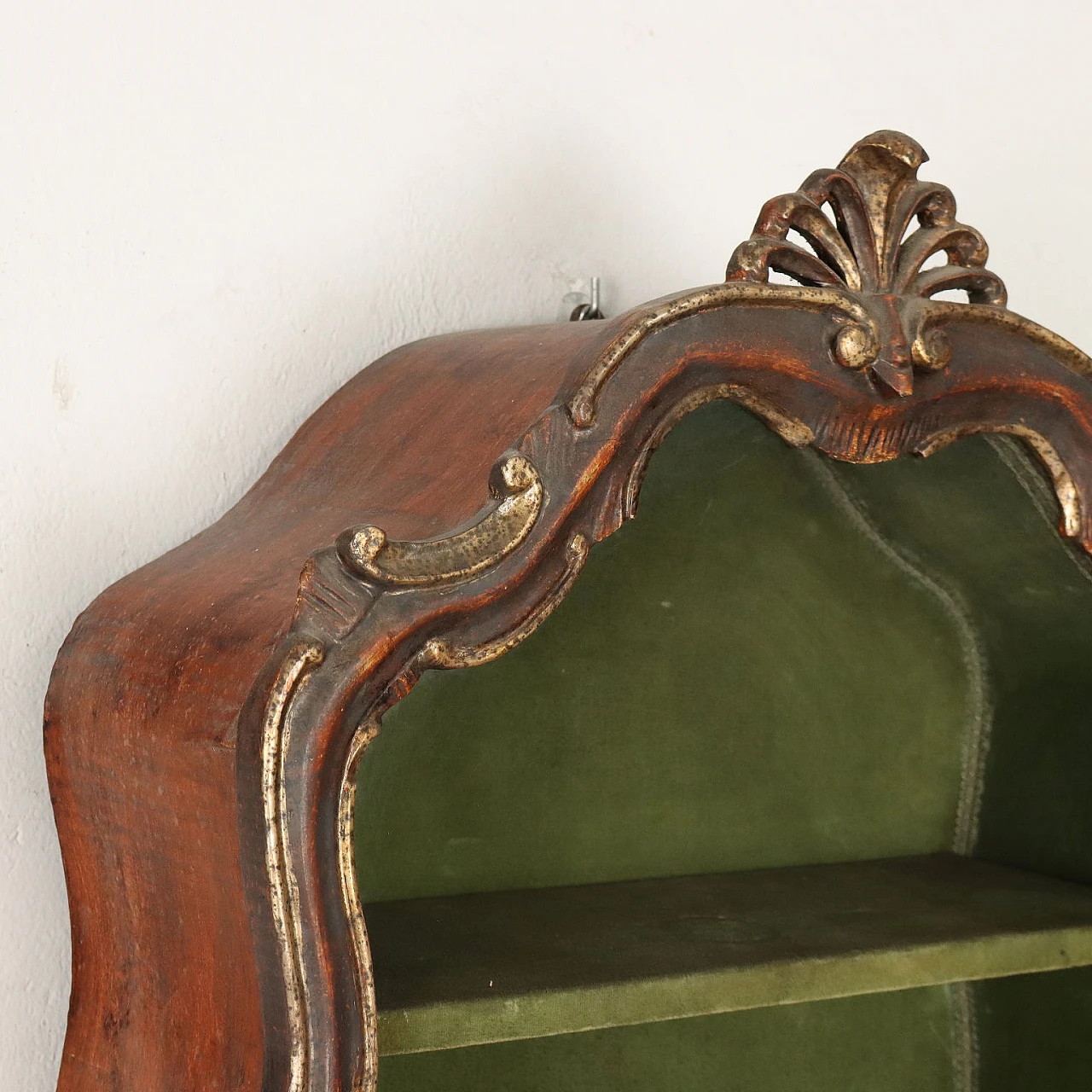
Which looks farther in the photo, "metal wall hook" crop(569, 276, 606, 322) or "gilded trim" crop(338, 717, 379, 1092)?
"metal wall hook" crop(569, 276, 606, 322)

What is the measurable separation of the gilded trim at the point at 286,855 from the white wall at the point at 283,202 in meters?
0.34

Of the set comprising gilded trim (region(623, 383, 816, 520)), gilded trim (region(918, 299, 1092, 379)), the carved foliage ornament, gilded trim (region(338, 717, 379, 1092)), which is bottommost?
gilded trim (region(338, 717, 379, 1092))

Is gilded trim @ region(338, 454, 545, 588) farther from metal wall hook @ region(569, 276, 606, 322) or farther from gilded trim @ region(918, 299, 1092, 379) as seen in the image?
metal wall hook @ region(569, 276, 606, 322)

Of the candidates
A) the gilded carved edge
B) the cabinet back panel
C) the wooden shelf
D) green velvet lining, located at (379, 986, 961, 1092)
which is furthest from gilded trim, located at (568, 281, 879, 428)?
green velvet lining, located at (379, 986, 961, 1092)

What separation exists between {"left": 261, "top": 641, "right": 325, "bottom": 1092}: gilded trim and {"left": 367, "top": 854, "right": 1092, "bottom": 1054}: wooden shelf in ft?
0.24

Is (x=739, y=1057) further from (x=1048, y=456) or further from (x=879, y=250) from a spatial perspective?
(x=879, y=250)

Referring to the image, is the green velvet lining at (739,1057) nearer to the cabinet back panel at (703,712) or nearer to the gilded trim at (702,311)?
the cabinet back panel at (703,712)

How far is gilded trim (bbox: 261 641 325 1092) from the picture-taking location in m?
0.68

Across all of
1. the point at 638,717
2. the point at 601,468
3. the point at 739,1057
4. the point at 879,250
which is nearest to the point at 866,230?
the point at 879,250

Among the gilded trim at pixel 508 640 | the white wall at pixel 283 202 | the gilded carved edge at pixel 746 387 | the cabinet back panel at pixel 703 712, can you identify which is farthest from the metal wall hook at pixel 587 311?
the gilded trim at pixel 508 640

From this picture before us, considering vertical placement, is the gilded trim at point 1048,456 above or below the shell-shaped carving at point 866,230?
below

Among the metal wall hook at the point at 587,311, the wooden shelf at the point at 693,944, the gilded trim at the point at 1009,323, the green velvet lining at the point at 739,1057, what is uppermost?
the gilded trim at the point at 1009,323

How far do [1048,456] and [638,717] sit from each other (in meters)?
0.36

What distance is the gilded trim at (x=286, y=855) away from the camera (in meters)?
0.68
